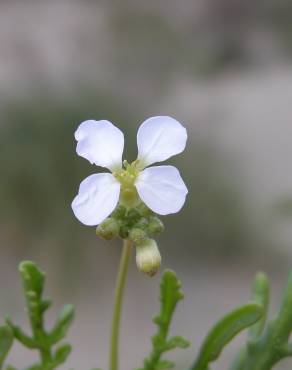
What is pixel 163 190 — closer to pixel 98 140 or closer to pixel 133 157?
pixel 98 140

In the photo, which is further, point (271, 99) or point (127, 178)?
point (271, 99)

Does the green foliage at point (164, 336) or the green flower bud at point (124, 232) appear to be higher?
the green flower bud at point (124, 232)

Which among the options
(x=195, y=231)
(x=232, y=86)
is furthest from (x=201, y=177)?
(x=232, y=86)

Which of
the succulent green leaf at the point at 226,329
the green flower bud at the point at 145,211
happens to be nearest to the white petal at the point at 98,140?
the green flower bud at the point at 145,211

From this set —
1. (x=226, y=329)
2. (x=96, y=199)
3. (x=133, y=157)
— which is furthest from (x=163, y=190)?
(x=133, y=157)

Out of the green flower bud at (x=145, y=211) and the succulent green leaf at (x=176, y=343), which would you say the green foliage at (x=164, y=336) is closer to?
the succulent green leaf at (x=176, y=343)

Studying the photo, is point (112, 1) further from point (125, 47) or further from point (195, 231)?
point (195, 231)
